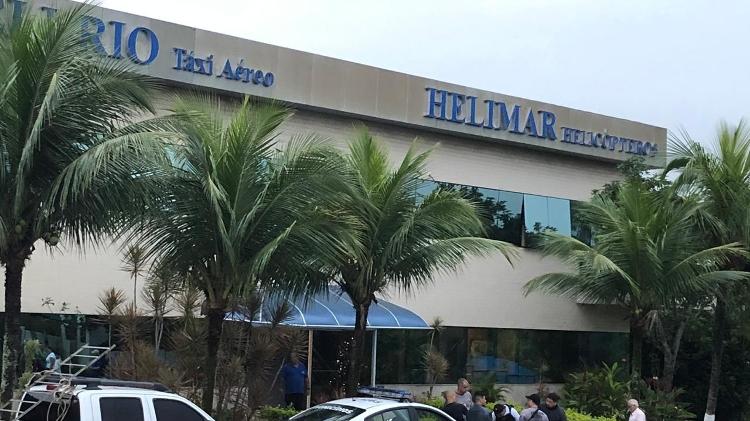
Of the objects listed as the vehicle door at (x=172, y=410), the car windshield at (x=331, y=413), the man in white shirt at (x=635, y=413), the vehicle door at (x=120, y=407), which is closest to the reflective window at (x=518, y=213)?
the man in white shirt at (x=635, y=413)

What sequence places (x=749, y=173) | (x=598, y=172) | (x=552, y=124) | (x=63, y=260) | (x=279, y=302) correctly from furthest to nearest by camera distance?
(x=598, y=172) < (x=552, y=124) < (x=749, y=173) < (x=63, y=260) < (x=279, y=302)

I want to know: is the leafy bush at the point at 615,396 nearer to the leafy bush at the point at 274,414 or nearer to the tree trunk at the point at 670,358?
the tree trunk at the point at 670,358

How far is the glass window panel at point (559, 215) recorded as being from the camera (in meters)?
26.2

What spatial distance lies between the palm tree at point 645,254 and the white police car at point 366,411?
9.04m

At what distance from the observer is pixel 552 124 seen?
2562 cm

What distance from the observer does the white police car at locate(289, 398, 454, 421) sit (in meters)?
12.2

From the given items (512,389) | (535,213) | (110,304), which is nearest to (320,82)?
(110,304)

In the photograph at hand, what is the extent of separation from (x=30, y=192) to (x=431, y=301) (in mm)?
13662

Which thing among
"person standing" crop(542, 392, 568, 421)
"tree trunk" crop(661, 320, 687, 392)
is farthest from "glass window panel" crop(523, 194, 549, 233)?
"person standing" crop(542, 392, 568, 421)

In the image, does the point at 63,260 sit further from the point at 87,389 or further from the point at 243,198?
the point at 87,389

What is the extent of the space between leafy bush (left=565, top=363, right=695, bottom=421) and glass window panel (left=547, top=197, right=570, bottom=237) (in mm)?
4207

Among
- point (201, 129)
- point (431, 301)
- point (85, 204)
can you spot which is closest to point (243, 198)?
point (201, 129)

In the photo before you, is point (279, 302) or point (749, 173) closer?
point (279, 302)

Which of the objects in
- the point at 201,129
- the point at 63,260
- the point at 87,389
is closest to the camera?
the point at 87,389
